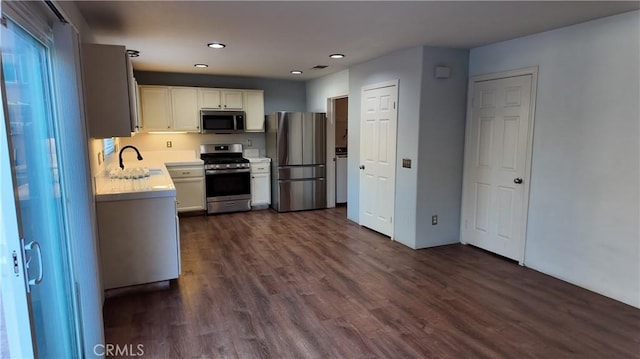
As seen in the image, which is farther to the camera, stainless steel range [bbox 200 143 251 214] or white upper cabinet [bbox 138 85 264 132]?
stainless steel range [bbox 200 143 251 214]

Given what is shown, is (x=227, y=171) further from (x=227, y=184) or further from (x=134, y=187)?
(x=134, y=187)

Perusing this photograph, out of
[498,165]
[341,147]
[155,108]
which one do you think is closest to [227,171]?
[155,108]

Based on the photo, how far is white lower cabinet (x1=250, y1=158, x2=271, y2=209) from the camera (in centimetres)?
631

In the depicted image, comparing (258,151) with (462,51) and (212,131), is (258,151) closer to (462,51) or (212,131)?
(212,131)

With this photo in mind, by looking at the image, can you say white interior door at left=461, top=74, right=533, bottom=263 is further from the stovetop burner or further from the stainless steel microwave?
the stainless steel microwave

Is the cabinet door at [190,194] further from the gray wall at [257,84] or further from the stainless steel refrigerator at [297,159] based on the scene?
the gray wall at [257,84]

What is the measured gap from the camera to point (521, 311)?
2.86m

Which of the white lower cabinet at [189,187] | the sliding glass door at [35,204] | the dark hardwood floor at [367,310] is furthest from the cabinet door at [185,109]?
the sliding glass door at [35,204]

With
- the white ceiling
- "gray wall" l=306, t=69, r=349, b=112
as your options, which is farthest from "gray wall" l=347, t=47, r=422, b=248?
"gray wall" l=306, t=69, r=349, b=112

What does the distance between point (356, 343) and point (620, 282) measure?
7.40 feet

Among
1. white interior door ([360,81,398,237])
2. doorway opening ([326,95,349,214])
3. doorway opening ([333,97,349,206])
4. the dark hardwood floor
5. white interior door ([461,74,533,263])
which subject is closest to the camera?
the dark hardwood floor

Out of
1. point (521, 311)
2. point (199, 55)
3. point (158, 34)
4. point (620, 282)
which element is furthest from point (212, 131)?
point (620, 282)

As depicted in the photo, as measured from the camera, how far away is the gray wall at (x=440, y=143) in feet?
13.5

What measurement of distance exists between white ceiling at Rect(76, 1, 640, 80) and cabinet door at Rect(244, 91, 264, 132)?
1.95 metres
